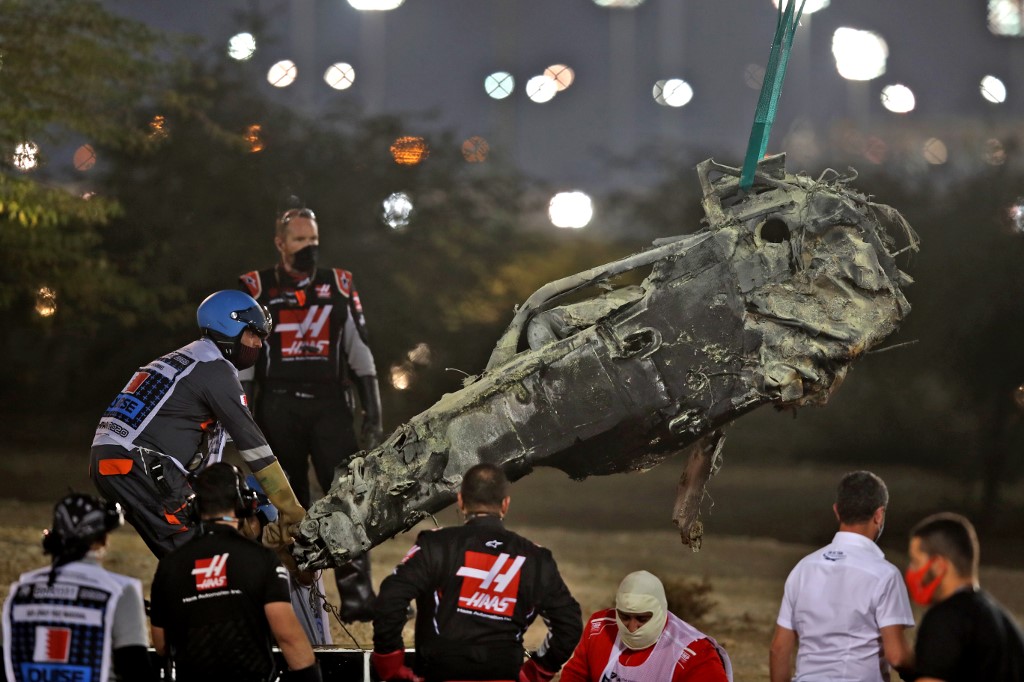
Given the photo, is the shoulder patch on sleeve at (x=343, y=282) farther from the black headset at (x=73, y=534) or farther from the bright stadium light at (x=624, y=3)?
the bright stadium light at (x=624, y=3)

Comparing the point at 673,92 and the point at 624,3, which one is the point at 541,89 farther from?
the point at 673,92

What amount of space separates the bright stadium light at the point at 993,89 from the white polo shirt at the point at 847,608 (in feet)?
27.1

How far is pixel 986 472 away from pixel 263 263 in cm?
709

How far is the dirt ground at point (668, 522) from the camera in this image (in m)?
10.9

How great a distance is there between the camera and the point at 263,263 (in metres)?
11.7

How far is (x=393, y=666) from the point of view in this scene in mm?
4355

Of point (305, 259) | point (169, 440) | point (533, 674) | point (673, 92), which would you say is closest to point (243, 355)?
point (169, 440)

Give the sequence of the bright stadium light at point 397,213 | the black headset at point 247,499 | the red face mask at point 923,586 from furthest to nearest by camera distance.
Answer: the bright stadium light at point 397,213, the black headset at point 247,499, the red face mask at point 923,586

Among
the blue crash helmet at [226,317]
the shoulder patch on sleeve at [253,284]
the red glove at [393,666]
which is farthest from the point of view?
the shoulder patch on sleeve at [253,284]

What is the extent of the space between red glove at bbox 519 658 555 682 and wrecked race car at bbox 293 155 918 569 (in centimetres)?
155

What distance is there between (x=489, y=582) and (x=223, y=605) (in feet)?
2.88

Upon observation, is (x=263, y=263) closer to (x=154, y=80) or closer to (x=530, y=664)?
(x=154, y=80)

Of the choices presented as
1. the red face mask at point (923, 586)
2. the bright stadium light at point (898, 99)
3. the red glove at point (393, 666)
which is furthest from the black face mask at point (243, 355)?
the bright stadium light at point (898, 99)

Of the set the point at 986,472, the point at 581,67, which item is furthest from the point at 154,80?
the point at 986,472
